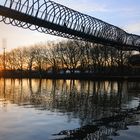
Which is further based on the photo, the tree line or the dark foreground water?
the tree line

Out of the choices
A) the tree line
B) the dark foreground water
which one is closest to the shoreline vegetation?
the tree line

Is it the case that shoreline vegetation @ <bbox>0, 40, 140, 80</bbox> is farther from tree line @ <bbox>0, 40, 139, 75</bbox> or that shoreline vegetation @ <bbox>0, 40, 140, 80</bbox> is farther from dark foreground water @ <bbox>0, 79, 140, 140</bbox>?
dark foreground water @ <bbox>0, 79, 140, 140</bbox>

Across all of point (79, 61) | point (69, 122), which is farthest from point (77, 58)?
point (69, 122)

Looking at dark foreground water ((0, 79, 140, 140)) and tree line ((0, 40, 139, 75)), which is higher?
tree line ((0, 40, 139, 75))

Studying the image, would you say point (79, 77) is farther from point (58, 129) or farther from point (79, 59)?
point (58, 129)

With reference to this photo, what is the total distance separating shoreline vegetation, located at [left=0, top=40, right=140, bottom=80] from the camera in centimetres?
11588

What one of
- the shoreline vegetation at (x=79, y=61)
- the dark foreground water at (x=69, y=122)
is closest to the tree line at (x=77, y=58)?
the shoreline vegetation at (x=79, y=61)

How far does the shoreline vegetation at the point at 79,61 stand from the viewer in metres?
116

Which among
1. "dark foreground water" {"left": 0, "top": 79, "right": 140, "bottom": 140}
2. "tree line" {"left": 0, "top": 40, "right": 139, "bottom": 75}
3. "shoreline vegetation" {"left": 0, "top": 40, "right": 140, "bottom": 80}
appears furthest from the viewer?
"tree line" {"left": 0, "top": 40, "right": 139, "bottom": 75}

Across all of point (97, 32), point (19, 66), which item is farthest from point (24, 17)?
point (19, 66)

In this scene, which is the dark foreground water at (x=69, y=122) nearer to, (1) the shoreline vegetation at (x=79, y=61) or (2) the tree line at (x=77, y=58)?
(1) the shoreline vegetation at (x=79, y=61)

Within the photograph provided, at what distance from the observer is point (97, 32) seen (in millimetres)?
39688

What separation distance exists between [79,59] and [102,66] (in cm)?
893

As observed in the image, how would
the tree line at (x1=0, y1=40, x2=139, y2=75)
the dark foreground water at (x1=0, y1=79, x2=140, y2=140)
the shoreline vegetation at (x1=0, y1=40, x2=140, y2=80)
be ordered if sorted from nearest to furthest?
the dark foreground water at (x1=0, y1=79, x2=140, y2=140)
the shoreline vegetation at (x1=0, y1=40, x2=140, y2=80)
the tree line at (x1=0, y1=40, x2=139, y2=75)
